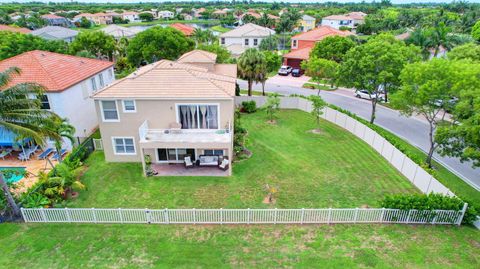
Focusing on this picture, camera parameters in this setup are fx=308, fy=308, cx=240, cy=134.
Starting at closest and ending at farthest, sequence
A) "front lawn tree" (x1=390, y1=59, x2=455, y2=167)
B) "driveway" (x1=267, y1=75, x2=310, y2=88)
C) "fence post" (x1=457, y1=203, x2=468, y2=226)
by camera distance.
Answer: "fence post" (x1=457, y1=203, x2=468, y2=226), "front lawn tree" (x1=390, y1=59, x2=455, y2=167), "driveway" (x1=267, y1=75, x2=310, y2=88)

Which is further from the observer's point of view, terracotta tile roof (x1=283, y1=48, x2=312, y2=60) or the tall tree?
terracotta tile roof (x1=283, y1=48, x2=312, y2=60)

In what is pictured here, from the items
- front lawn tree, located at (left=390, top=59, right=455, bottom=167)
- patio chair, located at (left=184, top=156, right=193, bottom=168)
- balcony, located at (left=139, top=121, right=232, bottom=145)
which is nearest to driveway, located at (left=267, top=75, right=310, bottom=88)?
front lawn tree, located at (left=390, top=59, right=455, bottom=167)

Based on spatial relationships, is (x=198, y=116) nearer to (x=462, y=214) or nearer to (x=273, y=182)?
(x=273, y=182)

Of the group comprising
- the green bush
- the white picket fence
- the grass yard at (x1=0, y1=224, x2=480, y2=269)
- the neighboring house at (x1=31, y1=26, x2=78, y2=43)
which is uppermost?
the neighboring house at (x1=31, y1=26, x2=78, y2=43)

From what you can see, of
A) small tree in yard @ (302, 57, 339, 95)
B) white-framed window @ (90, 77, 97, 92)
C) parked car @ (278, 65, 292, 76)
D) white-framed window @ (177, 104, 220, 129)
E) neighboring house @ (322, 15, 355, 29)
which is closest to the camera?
white-framed window @ (177, 104, 220, 129)

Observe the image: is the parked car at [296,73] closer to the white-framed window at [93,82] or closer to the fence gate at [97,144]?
the white-framed window at [93,82]

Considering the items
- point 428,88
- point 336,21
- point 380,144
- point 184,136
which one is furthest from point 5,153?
point 336,21

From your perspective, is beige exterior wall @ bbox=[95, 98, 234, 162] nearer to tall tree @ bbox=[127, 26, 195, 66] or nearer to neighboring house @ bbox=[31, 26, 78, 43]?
tall tree @ bbox=[127, 26, 195, 66]
